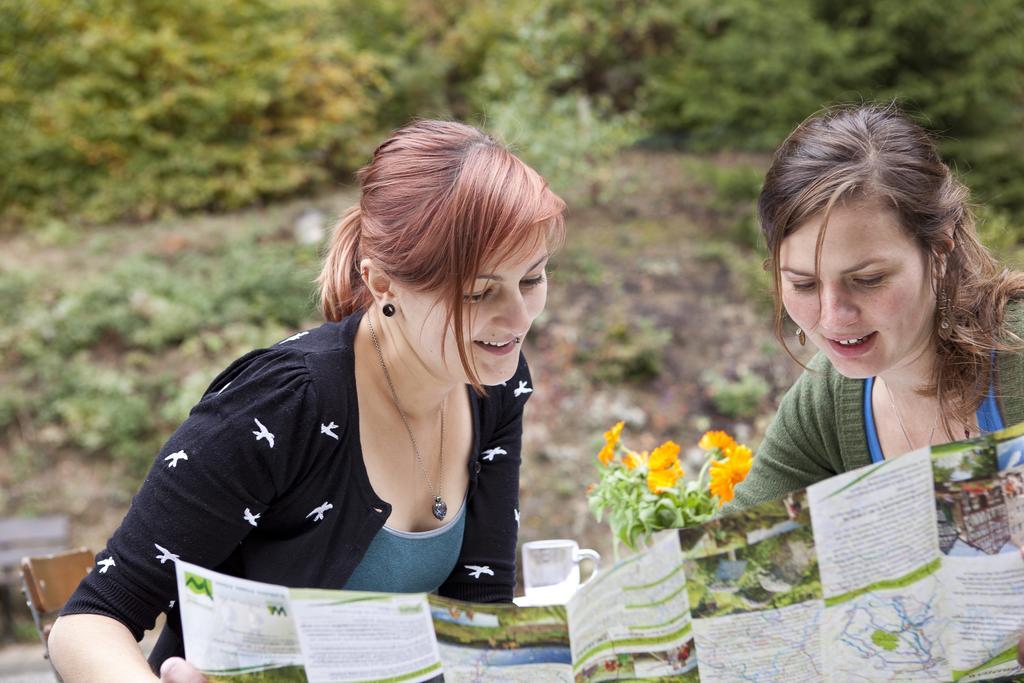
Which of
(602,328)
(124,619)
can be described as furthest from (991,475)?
(602,328)

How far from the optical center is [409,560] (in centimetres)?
187

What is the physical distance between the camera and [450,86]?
8062mm

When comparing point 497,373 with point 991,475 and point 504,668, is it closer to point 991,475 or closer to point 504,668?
point 504,668

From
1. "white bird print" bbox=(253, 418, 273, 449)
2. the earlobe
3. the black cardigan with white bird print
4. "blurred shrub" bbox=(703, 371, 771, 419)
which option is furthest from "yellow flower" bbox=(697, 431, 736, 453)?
"blurred shrub" bbox=(703, 371, 771, 419)

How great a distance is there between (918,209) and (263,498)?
3.64 feet

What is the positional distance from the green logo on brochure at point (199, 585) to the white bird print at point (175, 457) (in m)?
0.30

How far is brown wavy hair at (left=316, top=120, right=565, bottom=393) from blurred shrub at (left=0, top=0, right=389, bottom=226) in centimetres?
545

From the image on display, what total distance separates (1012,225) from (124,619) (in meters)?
5.70

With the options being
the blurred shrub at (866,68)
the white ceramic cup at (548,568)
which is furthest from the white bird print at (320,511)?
the blurred shrub at (866,68)

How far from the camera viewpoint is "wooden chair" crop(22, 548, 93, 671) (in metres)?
2.04

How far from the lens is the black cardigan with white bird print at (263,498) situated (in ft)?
5.17

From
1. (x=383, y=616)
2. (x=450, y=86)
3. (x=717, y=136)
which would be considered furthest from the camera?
(x=450, y=86)

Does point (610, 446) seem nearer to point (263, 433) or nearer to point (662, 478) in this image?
point (662, 478)

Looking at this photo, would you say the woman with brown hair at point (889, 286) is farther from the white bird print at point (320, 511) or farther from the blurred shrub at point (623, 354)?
the blurred shrub at point (623, 354)
